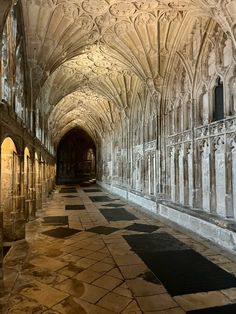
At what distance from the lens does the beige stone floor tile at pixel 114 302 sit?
3084 mm

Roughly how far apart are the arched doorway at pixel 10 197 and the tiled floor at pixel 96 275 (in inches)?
12.8

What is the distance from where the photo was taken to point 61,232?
6.88 meters

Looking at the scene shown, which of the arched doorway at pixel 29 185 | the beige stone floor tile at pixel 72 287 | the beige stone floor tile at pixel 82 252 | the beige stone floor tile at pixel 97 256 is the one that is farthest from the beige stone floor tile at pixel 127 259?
the arched doorway at pixel 29 185

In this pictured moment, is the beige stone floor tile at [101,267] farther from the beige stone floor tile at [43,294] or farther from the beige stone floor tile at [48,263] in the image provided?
the beige stone floor tile at [43,294]

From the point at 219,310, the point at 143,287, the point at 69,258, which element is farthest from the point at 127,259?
the point at 219,310

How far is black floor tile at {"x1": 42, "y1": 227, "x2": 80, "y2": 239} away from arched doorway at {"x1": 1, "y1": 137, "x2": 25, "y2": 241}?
727mm

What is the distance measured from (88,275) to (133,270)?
0.70 m

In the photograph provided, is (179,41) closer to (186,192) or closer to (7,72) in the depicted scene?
(186,192)

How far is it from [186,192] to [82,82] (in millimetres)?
9575

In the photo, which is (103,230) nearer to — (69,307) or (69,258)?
(69,258)

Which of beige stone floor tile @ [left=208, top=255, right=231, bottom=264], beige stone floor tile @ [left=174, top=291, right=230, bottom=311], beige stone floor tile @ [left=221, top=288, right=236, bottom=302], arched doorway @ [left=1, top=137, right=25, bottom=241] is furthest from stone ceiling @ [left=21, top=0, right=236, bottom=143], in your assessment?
beige stone floor tile @ [left=174, top=291, right=230, bottom=311]

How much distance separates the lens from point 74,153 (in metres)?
36.1

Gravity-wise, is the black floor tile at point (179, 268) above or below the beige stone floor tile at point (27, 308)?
below

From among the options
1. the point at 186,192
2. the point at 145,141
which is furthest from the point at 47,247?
the point at 145,141
